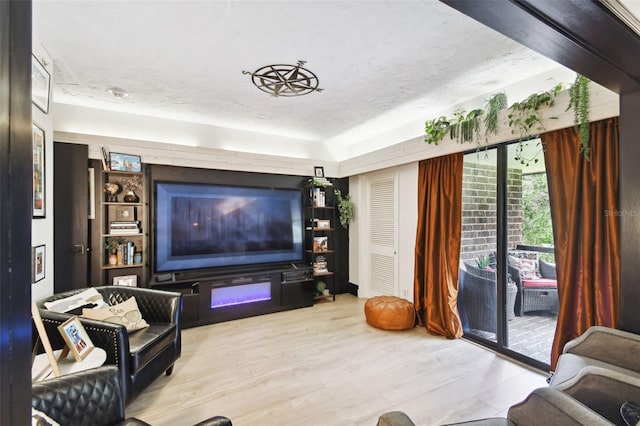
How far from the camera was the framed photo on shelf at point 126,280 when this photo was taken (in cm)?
343

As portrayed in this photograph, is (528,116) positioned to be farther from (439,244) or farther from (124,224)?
(124,224)

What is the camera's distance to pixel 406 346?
307cm

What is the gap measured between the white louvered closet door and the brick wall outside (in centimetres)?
106

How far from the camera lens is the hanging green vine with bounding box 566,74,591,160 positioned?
2125 mm

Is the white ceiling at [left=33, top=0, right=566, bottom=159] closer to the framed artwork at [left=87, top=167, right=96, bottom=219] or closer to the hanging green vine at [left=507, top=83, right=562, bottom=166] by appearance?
the hanging green vine at [left=507, top=83, right=562, bottom=166]

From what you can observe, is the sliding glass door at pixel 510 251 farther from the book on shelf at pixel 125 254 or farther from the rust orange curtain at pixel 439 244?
the book on shelf at pixel 125 254

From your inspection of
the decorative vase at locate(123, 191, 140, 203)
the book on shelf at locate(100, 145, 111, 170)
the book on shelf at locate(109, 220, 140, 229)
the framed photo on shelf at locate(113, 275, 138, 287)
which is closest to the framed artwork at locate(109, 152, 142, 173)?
the book on shelf at locate(100, 145, 111, 170)

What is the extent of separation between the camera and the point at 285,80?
2742mm

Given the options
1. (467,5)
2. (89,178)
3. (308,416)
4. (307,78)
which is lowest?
(308,416)

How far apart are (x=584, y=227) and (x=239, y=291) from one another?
12.3 ft

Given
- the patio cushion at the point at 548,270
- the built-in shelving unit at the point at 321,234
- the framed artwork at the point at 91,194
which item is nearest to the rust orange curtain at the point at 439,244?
the patio cushion at the point at 548,270

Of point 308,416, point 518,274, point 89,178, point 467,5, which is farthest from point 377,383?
point 89,178

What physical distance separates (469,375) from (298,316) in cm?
218

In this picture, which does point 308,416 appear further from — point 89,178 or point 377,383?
point 89,178
